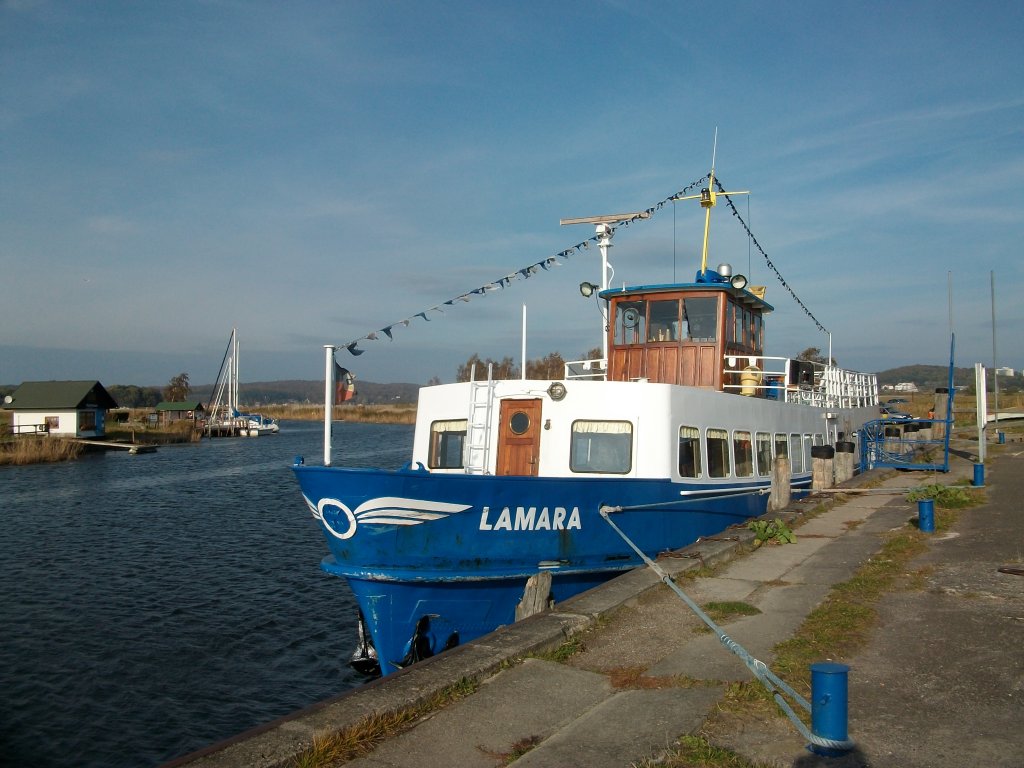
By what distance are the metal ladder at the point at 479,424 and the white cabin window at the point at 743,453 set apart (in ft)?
15.4

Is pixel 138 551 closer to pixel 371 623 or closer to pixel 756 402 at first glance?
pixel 371 623

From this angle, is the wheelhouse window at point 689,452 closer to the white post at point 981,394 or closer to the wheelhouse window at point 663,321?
the wheelhouse window at point 663,321

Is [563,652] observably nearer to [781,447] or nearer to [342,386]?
[342,386]

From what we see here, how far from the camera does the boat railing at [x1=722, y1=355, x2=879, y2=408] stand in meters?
15.5

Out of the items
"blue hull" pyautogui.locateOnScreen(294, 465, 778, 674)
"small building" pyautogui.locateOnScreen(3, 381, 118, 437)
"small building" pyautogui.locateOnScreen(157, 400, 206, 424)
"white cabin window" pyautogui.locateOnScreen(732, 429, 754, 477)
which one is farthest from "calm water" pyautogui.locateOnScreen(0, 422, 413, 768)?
"small building" pyautogui.locateOnScreen(157, 400, 206, 424)

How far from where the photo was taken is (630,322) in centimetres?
1595

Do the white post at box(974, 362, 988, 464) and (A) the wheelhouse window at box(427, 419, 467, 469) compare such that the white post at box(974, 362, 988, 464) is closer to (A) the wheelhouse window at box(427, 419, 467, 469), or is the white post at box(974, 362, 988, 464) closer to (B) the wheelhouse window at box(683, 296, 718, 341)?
(B) the wheelhouse window at box(683, 296, 718, 341)

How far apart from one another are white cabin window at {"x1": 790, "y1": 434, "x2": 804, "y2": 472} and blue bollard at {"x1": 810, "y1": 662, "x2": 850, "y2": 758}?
1386cm

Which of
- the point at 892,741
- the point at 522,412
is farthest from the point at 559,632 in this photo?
the point at 522,412

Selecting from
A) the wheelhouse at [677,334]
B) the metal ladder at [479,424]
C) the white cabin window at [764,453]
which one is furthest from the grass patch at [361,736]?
the white cabin window at [764,453]

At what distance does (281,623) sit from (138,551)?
8850 millimetres

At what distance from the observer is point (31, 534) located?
24484 mm

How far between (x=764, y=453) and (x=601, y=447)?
538 cm

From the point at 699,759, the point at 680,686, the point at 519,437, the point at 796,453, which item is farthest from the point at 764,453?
the point at 699,759
